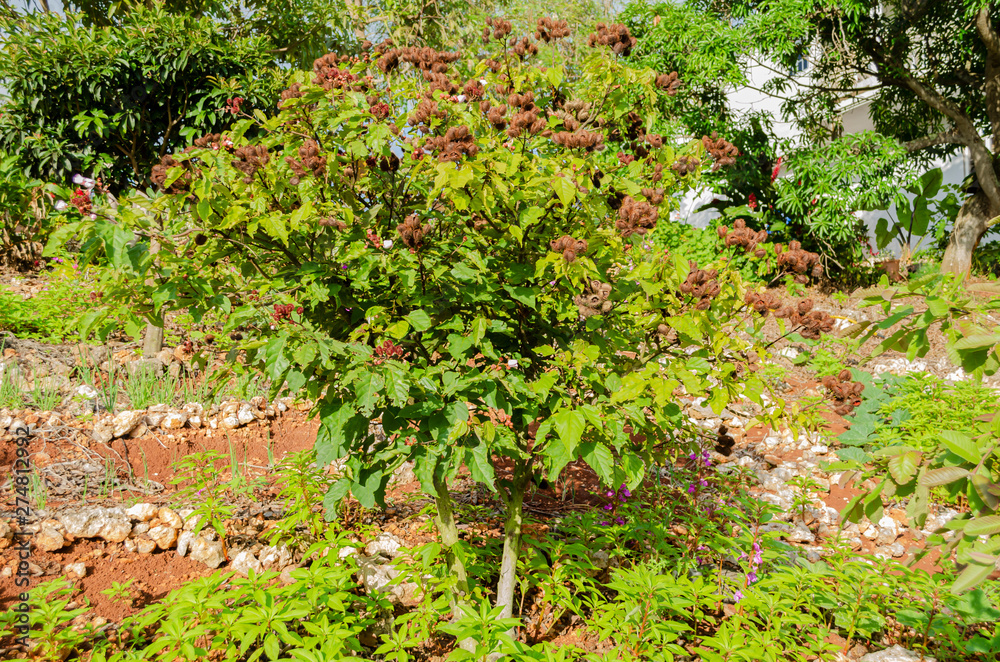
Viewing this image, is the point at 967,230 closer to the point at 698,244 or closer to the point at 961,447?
the point at 698,244

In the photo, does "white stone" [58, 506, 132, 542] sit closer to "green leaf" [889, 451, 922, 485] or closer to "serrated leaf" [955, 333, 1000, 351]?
"green leaf" [889, 451, 922, 485]

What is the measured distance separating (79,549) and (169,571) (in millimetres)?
449

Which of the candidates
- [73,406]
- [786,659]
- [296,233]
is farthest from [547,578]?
[73,406]

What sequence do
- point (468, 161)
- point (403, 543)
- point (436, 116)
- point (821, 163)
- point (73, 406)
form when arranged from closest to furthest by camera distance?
point (468, 161), point (436, 116), point (403, 543), point (73, 406), point (821, 163)

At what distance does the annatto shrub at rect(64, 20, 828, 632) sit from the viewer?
1639mm

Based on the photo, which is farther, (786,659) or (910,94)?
(910,94)

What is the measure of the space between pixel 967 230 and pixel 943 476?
29.0ft

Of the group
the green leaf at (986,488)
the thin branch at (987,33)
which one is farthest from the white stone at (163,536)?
the thin branch at (987,33)

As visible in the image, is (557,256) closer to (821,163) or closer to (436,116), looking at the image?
(436,116)

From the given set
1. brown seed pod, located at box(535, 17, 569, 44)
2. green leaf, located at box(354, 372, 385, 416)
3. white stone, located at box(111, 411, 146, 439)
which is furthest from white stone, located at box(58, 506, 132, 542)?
brown seed pod, located at box(535, 17, 569, 44)

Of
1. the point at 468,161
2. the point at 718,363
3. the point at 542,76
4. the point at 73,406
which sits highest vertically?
the point at 542,76

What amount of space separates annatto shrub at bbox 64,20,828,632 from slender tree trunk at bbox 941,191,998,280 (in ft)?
24.9

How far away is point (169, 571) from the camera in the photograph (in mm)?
2551

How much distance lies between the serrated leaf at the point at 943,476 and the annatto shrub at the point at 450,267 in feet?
2.26
